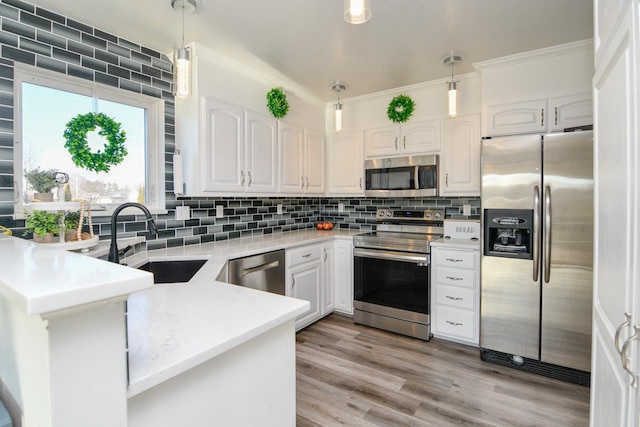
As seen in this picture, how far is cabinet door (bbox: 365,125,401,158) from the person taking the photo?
140 inches

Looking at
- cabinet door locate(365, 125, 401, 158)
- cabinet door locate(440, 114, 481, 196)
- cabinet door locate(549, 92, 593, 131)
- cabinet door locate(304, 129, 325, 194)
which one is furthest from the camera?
cabinet door locate(304, 129, 325, 194)

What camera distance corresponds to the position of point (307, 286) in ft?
10.5

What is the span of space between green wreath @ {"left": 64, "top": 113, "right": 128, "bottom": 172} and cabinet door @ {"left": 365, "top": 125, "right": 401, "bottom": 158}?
7.93 ft

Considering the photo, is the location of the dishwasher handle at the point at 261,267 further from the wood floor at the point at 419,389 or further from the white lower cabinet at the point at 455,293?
the white lower cabinet at the point at 455,293

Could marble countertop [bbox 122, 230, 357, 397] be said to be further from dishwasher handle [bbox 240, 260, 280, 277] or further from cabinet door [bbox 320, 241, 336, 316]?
cabinet door [bbox 320, 241, 336, 316]

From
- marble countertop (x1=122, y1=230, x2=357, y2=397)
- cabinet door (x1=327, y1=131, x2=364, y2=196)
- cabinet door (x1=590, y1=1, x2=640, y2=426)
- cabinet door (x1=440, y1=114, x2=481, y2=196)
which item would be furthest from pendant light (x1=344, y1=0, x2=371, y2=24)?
cabinet door (x1=327, y1=131, x2=364, y2=196)

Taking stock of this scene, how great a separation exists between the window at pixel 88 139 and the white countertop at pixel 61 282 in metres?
1.32

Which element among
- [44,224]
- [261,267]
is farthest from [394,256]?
[44,224]

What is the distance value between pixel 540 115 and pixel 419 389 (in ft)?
7.88

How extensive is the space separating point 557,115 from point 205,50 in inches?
113

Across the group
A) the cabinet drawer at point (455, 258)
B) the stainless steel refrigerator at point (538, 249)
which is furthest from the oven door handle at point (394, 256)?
the stainless steel refrigerator at point (538, 249)

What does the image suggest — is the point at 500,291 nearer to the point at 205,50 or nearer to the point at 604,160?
the point at 604,160

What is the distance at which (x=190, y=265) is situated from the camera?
2293 millimetres

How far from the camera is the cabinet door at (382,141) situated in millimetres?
3564
